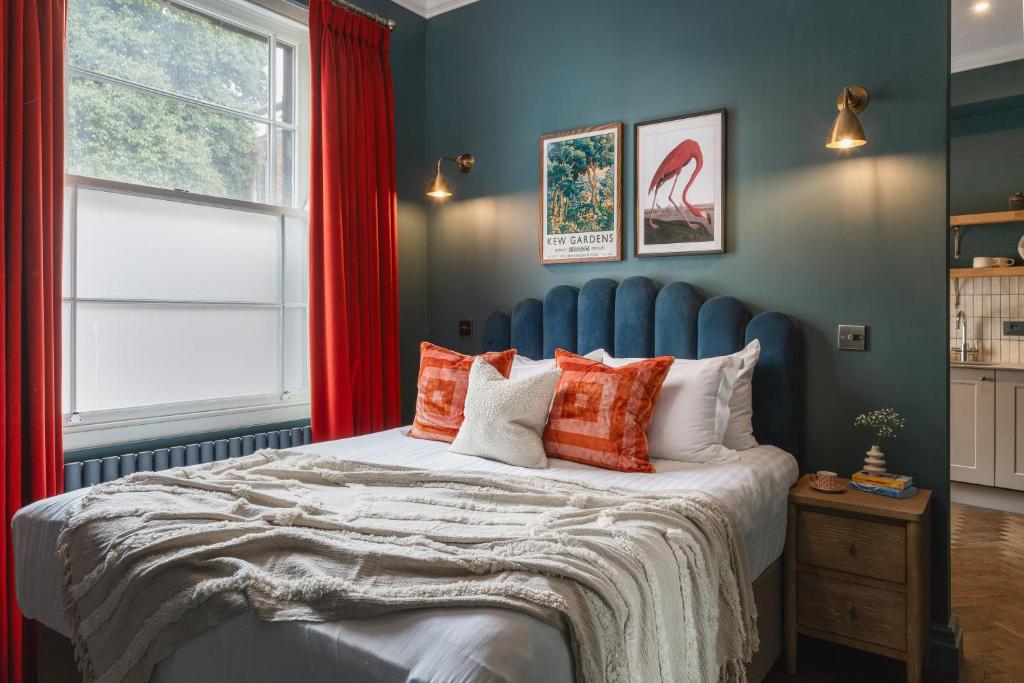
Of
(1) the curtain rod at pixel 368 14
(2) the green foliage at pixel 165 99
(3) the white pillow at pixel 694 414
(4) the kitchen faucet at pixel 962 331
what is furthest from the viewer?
(4) the kitchen faucet at pixel 962 331

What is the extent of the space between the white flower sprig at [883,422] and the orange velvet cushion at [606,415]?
78cm

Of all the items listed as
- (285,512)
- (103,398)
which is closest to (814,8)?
(285,512)

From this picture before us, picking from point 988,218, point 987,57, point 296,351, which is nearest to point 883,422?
point 296,351

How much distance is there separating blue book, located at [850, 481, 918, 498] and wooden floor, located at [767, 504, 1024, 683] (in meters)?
0.64

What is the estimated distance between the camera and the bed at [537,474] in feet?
3.52

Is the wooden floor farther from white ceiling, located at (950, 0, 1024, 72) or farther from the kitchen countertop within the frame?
white ceiling, located at (950, 0, 1024, 72)

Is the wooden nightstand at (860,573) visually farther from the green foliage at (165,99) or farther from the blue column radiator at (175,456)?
the green foliage at (165,99)

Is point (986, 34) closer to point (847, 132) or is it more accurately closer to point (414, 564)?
point (847, 132)

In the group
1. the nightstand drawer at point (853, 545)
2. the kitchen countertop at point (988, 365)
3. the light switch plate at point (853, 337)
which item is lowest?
the nightstand drawer at point (853, 545)

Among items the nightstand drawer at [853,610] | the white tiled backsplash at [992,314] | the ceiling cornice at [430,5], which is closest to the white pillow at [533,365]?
the nightstand drawer at [853,610]

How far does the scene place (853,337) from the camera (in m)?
2.55

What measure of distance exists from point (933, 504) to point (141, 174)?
10.8 feet

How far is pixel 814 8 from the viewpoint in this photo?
2631 millimetres

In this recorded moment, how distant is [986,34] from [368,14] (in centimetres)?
374
